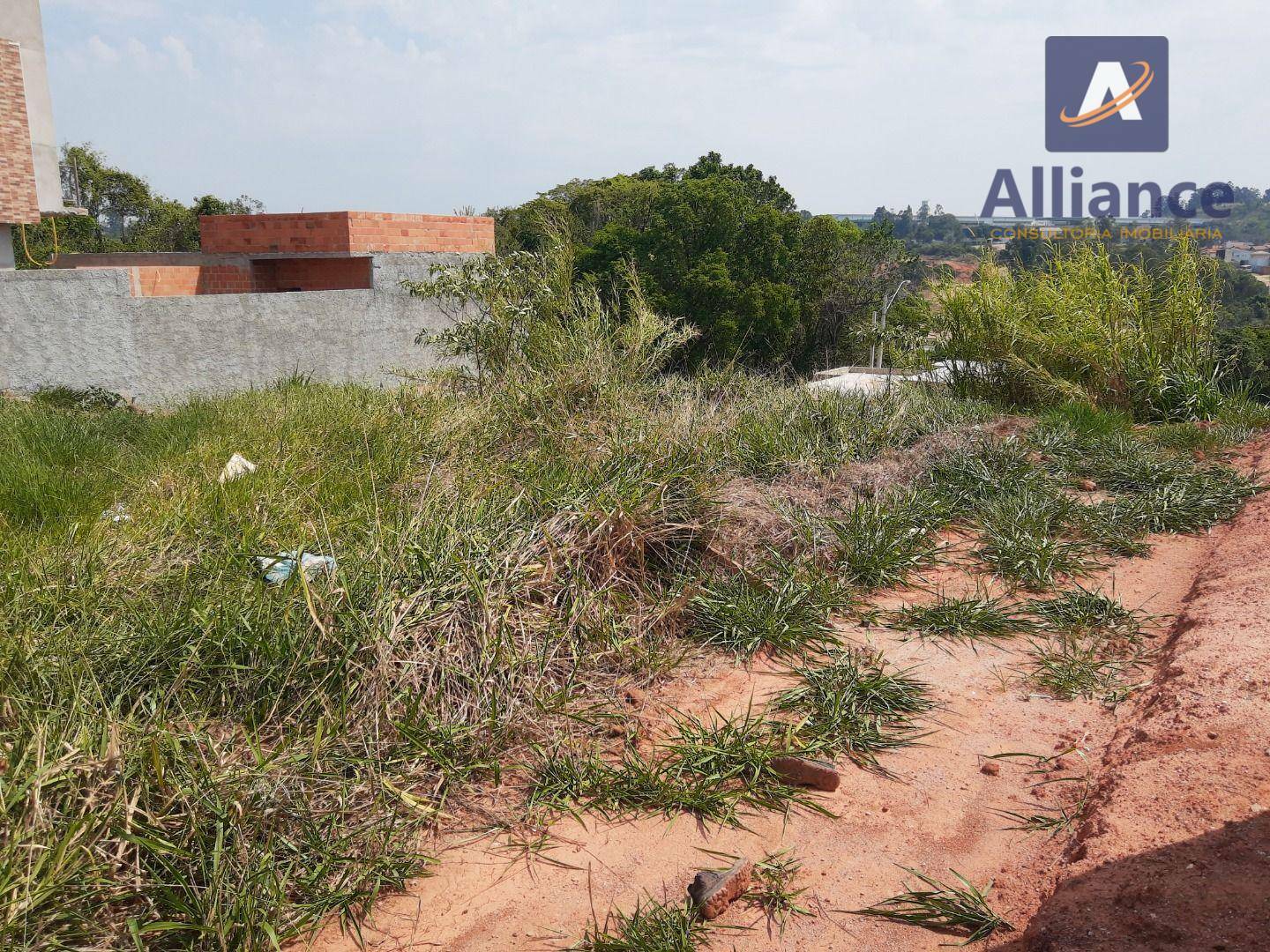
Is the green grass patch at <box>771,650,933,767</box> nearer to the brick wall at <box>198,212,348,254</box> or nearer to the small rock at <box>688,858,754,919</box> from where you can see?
the small rock at <box>688,858,754,919</box>

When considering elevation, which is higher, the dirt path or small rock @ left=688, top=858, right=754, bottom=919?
the dirt path

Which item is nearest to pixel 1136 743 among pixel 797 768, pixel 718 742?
pixel 797 768

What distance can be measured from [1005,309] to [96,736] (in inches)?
374

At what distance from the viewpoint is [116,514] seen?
15.4 ft

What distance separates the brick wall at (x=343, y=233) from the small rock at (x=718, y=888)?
11.8 m

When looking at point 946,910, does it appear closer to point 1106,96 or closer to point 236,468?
point 236,468

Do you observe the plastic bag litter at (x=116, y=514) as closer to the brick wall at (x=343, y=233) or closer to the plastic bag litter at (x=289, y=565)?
the plastic bag litter at (x=289, y=565)

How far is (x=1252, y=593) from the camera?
4445 millimetres

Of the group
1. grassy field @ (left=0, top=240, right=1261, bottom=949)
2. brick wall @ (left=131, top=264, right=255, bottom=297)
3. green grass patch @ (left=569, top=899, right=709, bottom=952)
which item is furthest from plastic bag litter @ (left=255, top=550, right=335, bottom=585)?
brick wall @ (left=131, top=264, right=255, bottom=297)

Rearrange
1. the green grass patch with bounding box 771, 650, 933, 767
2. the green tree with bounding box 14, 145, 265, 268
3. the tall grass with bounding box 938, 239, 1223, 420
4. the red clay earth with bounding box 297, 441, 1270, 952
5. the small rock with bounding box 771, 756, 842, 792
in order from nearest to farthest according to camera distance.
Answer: the red clay earth with bounding box 297, 441, 1270, 952
the small rock with bounding box 771, 756, 842, 792
the green grass patch with bounding box 771, 650, 933, 767
the tall grass with bounding box 938, 239, 1223, 420
the green tree with bounding box 14, 145, 265, 268

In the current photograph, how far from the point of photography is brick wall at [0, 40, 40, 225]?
1455cm

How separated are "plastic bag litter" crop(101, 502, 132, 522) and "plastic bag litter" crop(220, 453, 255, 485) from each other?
547mm

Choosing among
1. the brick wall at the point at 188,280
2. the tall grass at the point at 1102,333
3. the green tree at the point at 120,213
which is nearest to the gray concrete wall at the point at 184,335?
the brick wall at the point at 188,280

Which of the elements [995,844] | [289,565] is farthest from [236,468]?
[995,844]
